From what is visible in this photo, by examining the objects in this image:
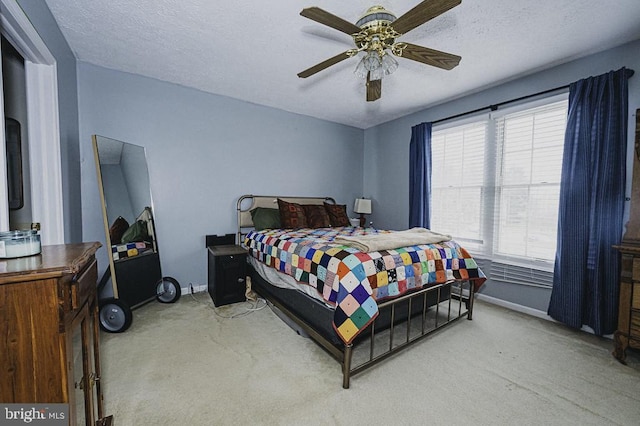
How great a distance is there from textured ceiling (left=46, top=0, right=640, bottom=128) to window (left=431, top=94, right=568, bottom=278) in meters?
0.54

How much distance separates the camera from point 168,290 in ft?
10.3

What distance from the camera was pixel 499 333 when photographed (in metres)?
2.46

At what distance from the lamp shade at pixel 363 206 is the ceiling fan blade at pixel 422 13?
3191 millimetres

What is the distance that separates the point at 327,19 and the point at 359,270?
1562 millimetres

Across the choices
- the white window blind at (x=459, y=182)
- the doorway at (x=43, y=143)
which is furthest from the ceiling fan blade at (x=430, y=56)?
the doorway at (x=43, y=143)

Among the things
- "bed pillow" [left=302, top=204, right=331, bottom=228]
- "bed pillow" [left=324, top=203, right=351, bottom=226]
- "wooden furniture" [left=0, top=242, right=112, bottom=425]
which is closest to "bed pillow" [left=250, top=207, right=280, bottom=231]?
"bed pillow" [left=302, top=204, right=331, bottom=228]

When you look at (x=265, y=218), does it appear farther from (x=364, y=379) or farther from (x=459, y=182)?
(x=459, y=182)

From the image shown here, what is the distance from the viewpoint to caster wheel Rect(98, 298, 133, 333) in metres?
2.36

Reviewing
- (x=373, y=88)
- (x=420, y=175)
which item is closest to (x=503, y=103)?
(x=420, y=175)

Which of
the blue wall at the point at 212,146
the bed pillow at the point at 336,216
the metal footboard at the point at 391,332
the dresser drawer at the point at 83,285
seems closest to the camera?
the dresser drawer at the point at 83,285

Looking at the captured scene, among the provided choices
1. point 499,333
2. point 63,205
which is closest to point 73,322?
point 63,205

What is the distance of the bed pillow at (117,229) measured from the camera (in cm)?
261

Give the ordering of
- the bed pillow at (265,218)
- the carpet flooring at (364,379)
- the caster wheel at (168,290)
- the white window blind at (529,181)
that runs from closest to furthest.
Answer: the carpet flooring at (364,379), the white window blind at (529,181), the caster wheel at (168,290), the bed pillow at (265,218)

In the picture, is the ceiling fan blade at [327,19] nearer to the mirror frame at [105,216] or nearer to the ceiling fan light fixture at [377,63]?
the ceiling fan light fixture at [377,63]
